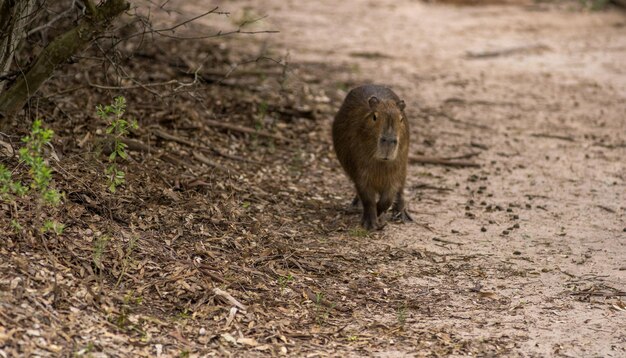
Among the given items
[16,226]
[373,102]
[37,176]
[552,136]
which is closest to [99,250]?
[16,226]

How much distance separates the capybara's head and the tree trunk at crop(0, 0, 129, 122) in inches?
80.6

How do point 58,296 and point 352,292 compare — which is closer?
point 58,296

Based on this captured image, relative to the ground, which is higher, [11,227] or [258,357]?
[11,227]

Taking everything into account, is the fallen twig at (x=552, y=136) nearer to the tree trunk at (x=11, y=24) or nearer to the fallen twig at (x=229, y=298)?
the fallen twig at (x=229, y=298)

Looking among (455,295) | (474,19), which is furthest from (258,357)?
(474,19)

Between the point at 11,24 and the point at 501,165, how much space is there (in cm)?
476

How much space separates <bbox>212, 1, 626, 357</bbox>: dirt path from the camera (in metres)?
5.64

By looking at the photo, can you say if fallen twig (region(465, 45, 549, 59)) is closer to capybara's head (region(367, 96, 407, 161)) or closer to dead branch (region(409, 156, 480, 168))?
dead branch (region(409, 156, 480, 168))

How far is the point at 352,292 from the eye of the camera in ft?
19.4

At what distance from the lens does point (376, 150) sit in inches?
279

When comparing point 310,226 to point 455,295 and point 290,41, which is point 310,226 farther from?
point 290,41

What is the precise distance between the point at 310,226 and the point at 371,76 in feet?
16.6

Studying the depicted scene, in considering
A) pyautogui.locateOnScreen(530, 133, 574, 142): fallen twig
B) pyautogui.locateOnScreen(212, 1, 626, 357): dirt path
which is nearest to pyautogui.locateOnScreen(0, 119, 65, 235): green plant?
pyautogui.locateOnScreen(212, 1, 626, 357): dirt path

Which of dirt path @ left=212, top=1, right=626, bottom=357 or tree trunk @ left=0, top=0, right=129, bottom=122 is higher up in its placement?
tree trunk @ left=0, top=0, right=129, bottom=122
